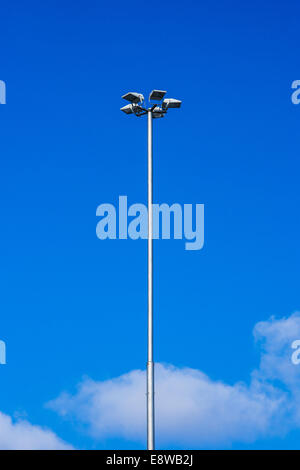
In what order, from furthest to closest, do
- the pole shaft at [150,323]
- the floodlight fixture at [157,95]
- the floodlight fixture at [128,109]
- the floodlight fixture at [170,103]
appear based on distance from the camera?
the floodlight fixture at [128,109] → the floodlight fixture at [170,103] → the floodlight fixture at [157,95] → the pole shaft at [150,323]

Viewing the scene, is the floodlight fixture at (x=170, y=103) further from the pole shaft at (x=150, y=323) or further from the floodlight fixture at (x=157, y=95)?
the pole shaft at (x=150, y=323)

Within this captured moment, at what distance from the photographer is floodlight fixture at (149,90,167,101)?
2806 centimetres

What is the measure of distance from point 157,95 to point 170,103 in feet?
1.91

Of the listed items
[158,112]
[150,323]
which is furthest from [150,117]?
[150,323]

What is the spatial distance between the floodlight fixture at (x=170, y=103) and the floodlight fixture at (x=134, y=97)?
31.0 inches

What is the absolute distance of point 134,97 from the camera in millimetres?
28406

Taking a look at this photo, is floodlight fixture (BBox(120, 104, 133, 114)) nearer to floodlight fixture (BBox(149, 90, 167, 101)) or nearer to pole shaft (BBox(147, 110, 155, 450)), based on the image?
pole shaft (BBox(147, 110, 155, 450))

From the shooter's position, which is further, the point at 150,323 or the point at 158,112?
the point at 158,112

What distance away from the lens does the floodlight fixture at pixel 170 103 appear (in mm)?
28531

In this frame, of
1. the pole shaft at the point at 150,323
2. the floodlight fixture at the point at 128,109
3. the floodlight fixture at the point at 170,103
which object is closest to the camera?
the pole shaft at the point at 150,323

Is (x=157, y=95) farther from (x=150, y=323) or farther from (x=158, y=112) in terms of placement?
(x=150, y=323)
